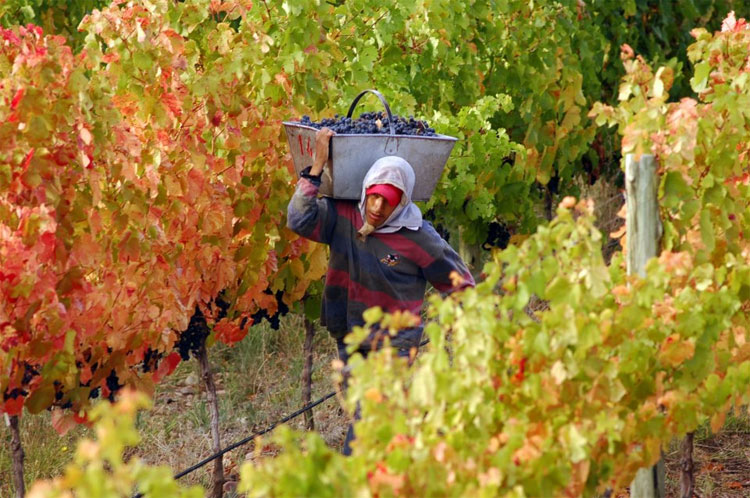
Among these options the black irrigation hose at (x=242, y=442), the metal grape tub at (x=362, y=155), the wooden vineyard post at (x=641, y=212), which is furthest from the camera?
the black irrigation hose at (x=242, y=442)

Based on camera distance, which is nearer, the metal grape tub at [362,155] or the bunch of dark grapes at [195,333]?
the metal grape tub at [362,155]

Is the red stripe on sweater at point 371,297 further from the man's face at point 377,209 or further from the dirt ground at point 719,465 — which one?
the dirt ground at point 719,465

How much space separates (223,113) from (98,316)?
0.93 meters

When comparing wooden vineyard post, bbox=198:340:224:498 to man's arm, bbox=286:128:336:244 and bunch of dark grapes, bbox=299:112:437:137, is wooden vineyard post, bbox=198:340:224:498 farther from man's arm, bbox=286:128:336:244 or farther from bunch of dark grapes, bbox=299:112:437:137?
bunch of dark grapes, bbox=299:112:437:137

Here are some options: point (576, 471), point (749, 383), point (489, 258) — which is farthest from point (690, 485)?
point (489, 258)

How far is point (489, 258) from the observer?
7.52 m

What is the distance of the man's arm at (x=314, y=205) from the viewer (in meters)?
3.53

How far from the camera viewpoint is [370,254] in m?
3.75

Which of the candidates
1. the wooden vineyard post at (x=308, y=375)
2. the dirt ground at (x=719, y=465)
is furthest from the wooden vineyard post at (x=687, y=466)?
the wooden vineyard post at (x=308, y=375)

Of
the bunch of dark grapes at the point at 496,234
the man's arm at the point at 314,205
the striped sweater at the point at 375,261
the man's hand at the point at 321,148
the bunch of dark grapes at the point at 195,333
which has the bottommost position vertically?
the bunch of dark grapes at the point at 195,333

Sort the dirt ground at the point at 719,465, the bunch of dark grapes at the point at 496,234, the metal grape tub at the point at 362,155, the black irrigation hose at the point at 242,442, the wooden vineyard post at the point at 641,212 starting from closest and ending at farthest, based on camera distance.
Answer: the wooden vineyard post at the point at 641,212, the metal grape tub at the point at 362,155, the black irrigation hose at the point at 242,442, the dirt ground at the point at 719,465, the bunch of dark grapes at the point at 496,234

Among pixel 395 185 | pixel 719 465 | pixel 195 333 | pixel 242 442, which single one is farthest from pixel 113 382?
pixel 719 465

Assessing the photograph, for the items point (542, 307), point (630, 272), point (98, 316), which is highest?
point (630, 272)

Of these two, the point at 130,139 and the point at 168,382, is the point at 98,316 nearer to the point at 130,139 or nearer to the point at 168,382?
the point at 130,139
